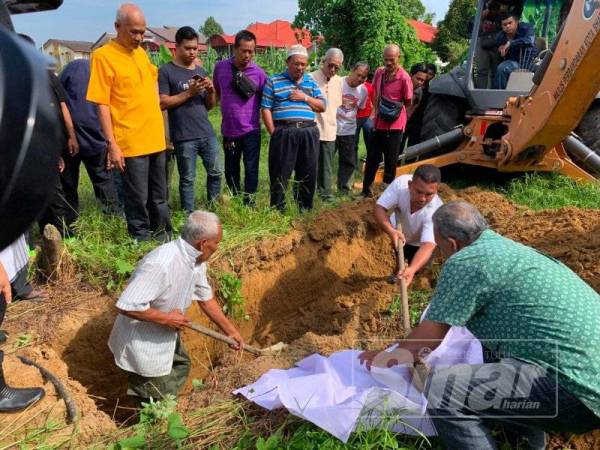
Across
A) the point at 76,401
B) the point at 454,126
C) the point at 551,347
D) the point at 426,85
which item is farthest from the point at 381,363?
the point at 426,85

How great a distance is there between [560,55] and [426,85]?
9.47 ft

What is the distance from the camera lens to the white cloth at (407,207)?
379 cm

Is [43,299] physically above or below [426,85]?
below

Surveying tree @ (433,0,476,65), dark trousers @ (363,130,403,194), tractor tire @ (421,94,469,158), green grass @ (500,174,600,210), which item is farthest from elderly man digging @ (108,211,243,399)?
tree @ (433,0,476,65)

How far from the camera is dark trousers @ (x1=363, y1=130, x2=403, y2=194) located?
5441 mm

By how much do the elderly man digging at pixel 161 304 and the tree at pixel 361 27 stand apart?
15.3 m

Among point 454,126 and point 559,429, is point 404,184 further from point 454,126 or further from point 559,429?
point 454,126

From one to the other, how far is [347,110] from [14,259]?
419 cm

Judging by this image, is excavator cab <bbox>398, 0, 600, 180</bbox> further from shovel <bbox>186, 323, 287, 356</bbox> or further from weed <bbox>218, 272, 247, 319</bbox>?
shovel <bbox>186, 323, 287, 356</bbox>

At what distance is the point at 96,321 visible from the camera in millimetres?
3490

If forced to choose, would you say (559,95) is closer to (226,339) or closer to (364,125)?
(364,125)

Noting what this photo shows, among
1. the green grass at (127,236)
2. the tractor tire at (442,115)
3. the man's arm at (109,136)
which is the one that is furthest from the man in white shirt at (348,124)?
the man's arm at (109,136)

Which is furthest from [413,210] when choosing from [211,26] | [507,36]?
[211,26]

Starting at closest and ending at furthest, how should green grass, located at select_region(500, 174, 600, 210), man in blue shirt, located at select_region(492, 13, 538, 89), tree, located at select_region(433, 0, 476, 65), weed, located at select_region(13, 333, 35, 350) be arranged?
weed, located at select_region(13, 333, 35, 350) < green grass, located at select_region(500, 174, 600, 210) < man in blue shirt, located at select_region(492, 13, 538, 89) < tree, located at select_region(433, 0, 476, 65)
